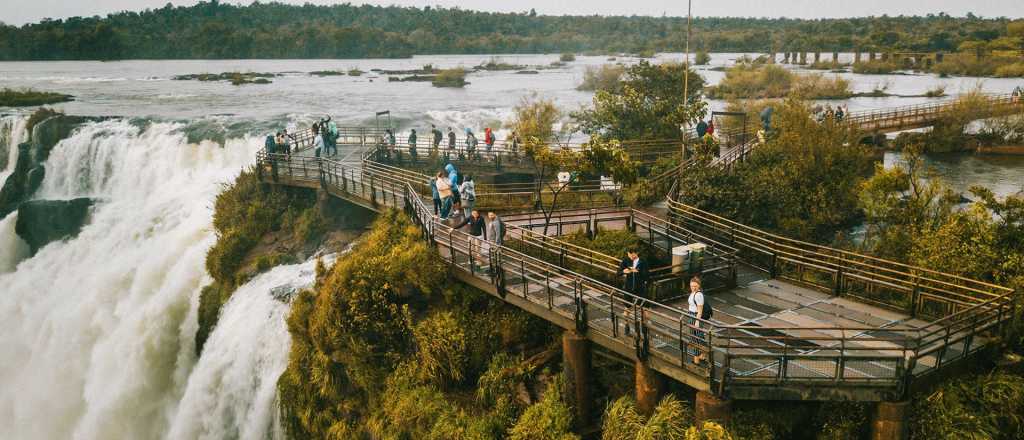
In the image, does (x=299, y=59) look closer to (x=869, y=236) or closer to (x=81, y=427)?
(x=81, y=427)

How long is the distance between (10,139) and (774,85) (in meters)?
62.9

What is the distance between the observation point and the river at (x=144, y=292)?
23438mm

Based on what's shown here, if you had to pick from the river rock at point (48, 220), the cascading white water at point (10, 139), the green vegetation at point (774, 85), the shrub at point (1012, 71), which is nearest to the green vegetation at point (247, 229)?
the river rock at point (48, 220)

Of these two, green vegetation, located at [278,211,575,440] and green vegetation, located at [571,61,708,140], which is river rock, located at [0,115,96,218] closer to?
green vegetation, located at [278,211,575,440]

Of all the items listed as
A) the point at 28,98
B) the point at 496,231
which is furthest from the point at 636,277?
the point at 28,98

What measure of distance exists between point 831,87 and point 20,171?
6392 cm

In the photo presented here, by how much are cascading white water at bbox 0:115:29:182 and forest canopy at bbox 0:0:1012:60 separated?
308 ft

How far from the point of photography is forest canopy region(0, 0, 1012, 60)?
398 feet

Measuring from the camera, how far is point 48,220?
40469mm

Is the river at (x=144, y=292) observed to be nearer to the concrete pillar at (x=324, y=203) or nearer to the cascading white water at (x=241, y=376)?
the cascading white water at (x=241, y=376)

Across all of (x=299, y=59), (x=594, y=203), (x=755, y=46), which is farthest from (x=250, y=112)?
(x=755, y=46)

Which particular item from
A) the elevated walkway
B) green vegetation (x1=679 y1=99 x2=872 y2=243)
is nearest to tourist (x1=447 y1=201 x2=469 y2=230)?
the elevated walkway

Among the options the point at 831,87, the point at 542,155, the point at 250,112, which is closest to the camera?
the point at 542,155

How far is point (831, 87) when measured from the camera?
69188mm
